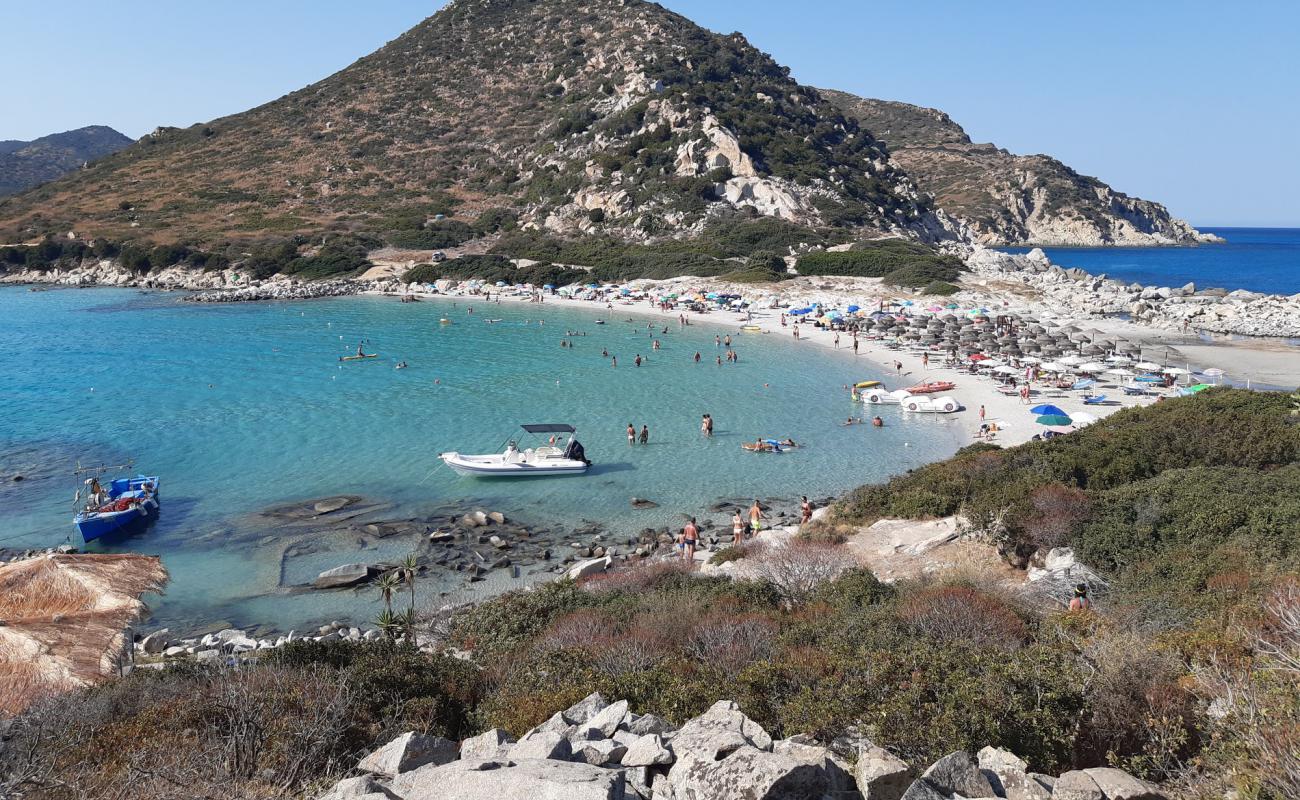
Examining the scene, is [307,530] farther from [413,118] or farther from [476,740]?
[413,118]

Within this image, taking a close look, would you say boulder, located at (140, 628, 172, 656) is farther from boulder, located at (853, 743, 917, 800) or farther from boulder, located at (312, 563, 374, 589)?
boulder, located at (853, 743, 917, 800)

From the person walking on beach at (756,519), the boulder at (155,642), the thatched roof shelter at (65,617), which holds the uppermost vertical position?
the thatched roof shelter at (65,617)

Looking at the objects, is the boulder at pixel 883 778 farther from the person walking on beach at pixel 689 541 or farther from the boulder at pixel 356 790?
the person walking on beach at pixel 689 541

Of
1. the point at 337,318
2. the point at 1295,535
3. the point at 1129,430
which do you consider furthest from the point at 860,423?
the point at 337,318

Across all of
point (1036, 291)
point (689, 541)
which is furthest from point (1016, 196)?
point (689, 541)

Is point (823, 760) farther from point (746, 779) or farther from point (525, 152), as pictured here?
point (525, 152)

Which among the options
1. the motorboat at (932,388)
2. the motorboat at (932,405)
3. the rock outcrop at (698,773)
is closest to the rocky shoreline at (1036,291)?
the motorboat at (932,388)
